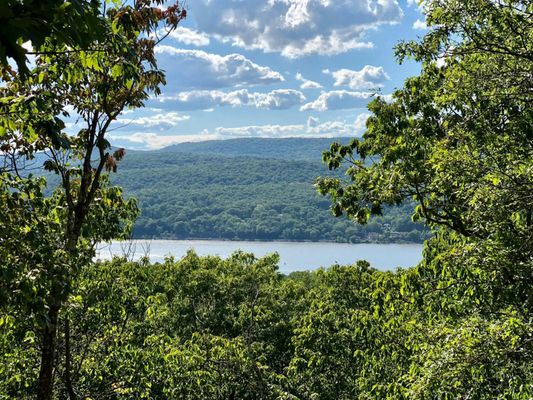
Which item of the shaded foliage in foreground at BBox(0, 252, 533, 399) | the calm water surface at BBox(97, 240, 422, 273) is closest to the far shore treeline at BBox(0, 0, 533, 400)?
the shaded foliage in foreground at BBox(0, 252, 533, 399)

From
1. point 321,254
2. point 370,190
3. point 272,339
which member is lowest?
point 321,254

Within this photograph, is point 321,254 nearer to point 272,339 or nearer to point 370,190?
point 272,339

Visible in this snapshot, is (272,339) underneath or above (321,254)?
above

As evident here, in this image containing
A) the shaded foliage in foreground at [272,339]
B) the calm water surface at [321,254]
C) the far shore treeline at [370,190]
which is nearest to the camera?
the far shore treeline at [370,190]

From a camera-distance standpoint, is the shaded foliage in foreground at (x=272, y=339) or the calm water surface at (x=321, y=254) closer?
the shaded foliage in foreground at (x=272, y=339)

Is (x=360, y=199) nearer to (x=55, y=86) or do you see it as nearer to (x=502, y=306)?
(x=502, y=306)

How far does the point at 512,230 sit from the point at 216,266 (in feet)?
81.6

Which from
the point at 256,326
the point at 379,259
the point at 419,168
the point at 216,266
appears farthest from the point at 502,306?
the point at 379,259

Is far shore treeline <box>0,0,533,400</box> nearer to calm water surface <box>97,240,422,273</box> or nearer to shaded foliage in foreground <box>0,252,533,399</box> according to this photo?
shaded foliage in foreground <box>0,252,533,399</box>

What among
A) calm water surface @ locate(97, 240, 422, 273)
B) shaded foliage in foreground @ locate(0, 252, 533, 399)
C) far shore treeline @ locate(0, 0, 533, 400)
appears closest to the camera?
far shore treeline @ locate(0, 0, 533, 400)

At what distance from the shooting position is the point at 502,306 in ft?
29.4

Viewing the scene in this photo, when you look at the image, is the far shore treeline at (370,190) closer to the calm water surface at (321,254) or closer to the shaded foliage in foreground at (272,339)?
the shaded foliage in foreground at (272,339)

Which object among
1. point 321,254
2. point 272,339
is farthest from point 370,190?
point 321,254

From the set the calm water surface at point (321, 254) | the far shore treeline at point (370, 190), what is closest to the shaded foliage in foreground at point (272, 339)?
the far shore treeline at point (370, 190)
